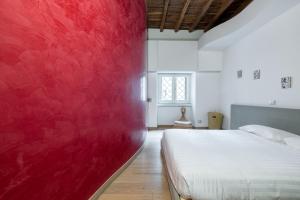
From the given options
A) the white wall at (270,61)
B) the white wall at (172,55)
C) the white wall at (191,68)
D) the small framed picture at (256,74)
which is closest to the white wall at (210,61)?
the white wall at (191,68)

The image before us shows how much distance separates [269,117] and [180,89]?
3.75 meters

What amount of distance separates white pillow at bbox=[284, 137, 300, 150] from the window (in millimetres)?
4446

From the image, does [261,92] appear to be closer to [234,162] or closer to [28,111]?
[234,162]

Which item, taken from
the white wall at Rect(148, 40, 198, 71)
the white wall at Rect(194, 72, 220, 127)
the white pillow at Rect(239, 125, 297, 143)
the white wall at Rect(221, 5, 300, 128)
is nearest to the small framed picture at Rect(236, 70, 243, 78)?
the white wall at Rect(221, 5, 300, 128)

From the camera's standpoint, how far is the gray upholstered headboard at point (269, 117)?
2.67 metres

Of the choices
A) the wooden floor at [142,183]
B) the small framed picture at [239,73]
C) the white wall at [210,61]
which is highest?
the white wall at [210,61]

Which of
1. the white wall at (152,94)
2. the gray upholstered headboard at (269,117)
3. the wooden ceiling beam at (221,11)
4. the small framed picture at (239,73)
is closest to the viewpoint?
the gray upholstered headboard at (269,117)

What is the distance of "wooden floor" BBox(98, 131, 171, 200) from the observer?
6.76 ft

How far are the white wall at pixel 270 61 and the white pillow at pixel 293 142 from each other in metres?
0.74

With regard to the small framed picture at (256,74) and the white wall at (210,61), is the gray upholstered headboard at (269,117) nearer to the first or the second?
the small framed picture at (256,74)

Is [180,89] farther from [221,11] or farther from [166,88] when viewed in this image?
[221,11]

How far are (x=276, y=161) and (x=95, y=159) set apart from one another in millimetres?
1746

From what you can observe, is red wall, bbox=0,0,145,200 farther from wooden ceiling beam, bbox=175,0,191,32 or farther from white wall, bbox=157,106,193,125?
white wall, bbox=157,106,193,125

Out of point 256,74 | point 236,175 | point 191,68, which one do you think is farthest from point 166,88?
point 236,175
